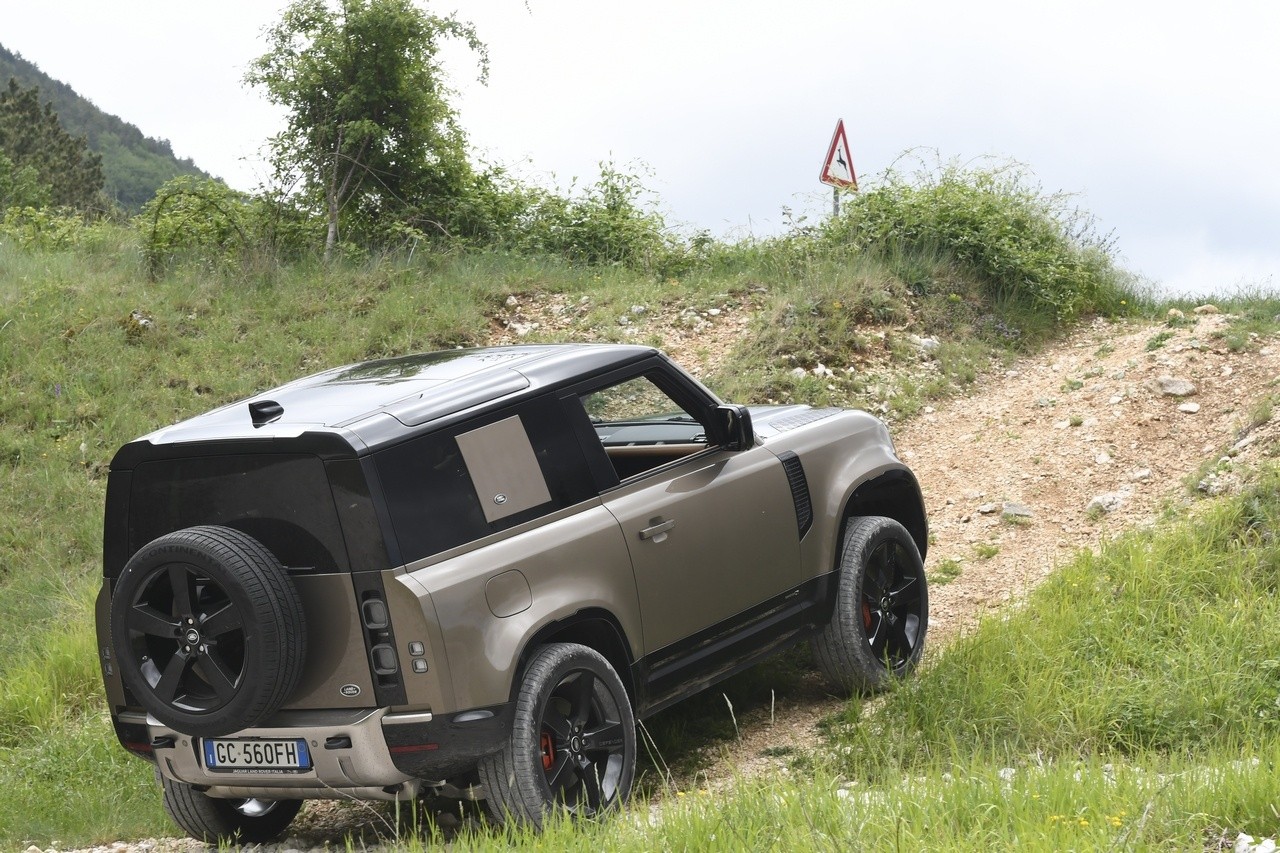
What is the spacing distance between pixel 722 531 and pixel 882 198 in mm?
10972

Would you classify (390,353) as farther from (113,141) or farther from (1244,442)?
(113,141)

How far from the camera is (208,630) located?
4.10 meters

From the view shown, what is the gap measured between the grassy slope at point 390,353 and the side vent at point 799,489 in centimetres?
87

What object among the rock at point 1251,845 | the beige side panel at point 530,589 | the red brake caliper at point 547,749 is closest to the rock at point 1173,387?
the beige side panel at point 530,589

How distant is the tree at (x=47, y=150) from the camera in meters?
50.2

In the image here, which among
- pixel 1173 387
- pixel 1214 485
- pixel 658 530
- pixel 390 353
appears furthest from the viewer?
pixel 390 353

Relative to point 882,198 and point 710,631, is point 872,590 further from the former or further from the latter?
point 882,198

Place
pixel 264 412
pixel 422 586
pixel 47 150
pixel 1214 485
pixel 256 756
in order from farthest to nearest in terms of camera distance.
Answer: pixel 47 150 < pixel 1214 485 < pixel 264 412 < pixel 256 756 < pixel 422 586

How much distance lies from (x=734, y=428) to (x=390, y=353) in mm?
8139

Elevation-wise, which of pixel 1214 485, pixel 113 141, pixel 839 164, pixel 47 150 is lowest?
pixel 1214 485

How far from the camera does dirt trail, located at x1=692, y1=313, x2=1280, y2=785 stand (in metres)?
8.26

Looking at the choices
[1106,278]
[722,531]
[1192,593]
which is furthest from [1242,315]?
[722,531]

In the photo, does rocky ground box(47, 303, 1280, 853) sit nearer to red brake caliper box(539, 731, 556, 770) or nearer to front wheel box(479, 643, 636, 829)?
front wheel box(479, 643, 636, 829)

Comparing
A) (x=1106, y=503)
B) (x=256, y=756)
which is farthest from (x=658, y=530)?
(x=1106, y=503)
